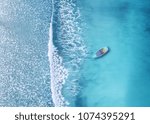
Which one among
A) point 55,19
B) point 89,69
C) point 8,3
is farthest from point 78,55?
point 8,3

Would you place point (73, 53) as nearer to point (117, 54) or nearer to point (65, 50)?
point (65, 50)

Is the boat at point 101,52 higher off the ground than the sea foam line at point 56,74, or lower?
higher

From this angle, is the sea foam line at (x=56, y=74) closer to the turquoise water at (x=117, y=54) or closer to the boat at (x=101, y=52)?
the turquoise water at (x=117, y=54)

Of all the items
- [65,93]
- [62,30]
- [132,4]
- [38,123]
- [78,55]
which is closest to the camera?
[38,123]

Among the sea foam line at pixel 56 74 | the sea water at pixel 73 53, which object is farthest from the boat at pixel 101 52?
the sea foam line at pixel 56 74

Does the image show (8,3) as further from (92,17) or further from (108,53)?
(108,53)

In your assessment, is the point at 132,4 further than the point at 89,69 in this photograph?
Yes

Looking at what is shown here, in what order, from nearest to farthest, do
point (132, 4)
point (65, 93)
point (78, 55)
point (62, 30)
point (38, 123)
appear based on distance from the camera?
1. point (38, 123)
2. point (65, 93)
3. point (78, 55)
4. point (62, 30)
5. point (132, 4)
